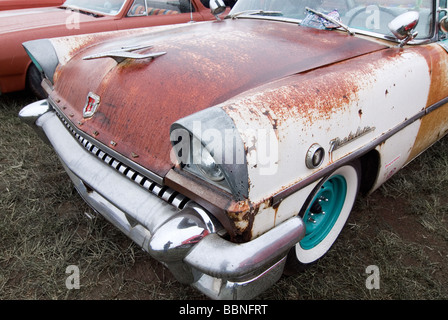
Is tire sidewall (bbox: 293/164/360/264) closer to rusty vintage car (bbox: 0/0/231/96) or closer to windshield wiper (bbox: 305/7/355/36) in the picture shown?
windshield wiper (bbox: 305/7/355/36)

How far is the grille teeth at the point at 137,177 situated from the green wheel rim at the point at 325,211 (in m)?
0.71

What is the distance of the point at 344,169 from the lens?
1738 millimetres

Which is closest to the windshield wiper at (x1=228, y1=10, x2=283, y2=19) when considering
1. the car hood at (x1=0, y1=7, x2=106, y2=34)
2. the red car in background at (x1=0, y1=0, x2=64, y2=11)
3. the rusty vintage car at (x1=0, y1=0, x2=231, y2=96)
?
the rusty vintage car at (x1=0, y1=0, x2=231, y2=96)

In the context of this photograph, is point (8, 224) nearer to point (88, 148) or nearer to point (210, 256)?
point (88, 148)

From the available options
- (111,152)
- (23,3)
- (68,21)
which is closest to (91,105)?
(111,152)

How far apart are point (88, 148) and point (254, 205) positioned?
987mm

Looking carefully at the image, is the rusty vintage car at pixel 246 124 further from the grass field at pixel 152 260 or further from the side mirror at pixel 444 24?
the grass field at pixel 152 260

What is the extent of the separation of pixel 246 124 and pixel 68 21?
3.57 meters

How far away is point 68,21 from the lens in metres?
3.93

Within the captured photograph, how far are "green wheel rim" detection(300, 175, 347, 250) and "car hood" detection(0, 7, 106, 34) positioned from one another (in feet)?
11.2

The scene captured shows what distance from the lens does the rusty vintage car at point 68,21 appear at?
3607 mm

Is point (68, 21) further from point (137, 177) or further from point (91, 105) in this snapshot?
point (137, 177)

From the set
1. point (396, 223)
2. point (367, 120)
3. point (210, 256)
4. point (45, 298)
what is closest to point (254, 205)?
point (210, 256)

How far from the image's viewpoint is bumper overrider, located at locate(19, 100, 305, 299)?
123 cm
